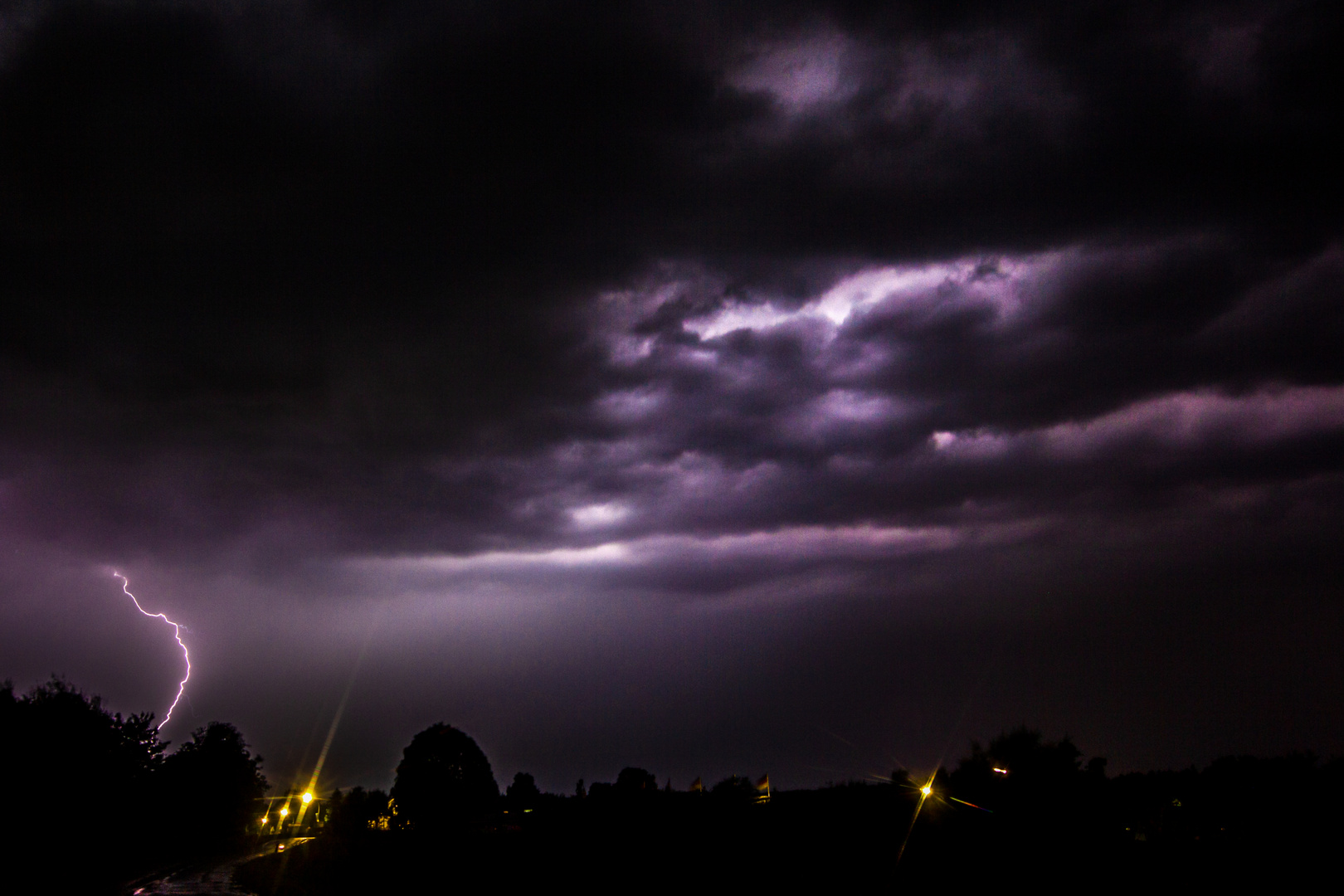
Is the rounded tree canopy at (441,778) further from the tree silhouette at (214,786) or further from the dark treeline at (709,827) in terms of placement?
the tree silhouette at (214,786)

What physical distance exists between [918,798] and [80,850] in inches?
2156

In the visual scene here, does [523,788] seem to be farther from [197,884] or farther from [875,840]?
[875,840]

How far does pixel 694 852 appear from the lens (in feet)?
129

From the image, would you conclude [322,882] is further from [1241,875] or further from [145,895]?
[1241,875]

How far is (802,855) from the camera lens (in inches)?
1519

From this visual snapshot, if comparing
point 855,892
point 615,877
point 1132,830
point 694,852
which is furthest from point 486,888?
point 1132,830

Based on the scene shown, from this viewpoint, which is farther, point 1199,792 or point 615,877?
point 1199,792

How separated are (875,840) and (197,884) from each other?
39.0 meters

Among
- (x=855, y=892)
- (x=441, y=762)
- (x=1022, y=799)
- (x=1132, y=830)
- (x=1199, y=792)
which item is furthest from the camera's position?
(x=441, y=762)

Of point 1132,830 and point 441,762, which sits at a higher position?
point 441,762

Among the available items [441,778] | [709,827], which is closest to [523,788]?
[441,778]

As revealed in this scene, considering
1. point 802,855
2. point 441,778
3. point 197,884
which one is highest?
point 441,778

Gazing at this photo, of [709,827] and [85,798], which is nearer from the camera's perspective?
[709,827]

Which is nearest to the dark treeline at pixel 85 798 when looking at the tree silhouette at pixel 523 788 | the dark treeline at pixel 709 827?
the dark treeline at pixel 709 827
